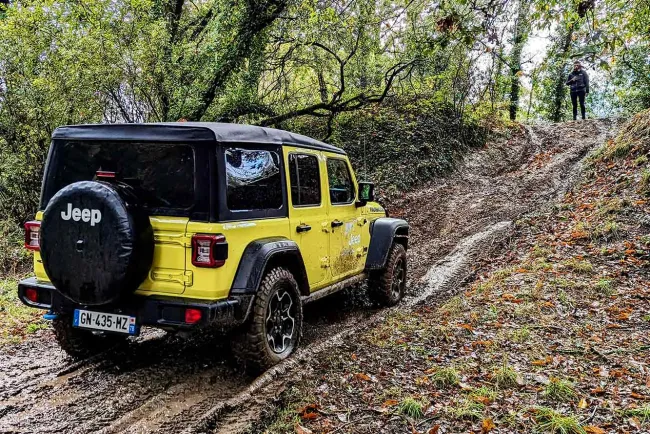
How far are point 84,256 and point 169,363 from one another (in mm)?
1392

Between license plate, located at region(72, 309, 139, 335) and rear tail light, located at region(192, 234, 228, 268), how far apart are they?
2.22ft

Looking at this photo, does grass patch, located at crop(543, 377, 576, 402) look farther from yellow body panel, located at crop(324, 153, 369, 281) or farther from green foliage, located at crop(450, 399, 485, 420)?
yellow body panel, located at crop(324, 153, 369, 281)

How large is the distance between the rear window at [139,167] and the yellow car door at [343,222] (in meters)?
1.94

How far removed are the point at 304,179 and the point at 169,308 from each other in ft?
6.34

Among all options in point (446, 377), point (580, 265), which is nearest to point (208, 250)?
point (446, 377)

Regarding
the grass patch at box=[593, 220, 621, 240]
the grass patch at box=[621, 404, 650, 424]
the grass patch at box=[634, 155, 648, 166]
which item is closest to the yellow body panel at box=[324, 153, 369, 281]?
the grass patch at box=[621, 404, 650, 424]

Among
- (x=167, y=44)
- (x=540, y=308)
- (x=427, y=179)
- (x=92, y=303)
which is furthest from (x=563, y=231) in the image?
(x=167, y=44)

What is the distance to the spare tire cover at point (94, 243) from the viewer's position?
335 cm

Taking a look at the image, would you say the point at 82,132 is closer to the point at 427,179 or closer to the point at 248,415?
the point at 248,415

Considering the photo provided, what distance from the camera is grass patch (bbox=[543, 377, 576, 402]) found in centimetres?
343

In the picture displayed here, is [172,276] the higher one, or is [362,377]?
[172,276]

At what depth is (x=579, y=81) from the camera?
18.0m

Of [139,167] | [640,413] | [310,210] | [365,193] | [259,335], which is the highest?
[139,167]

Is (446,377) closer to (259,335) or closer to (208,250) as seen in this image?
(259,335)
